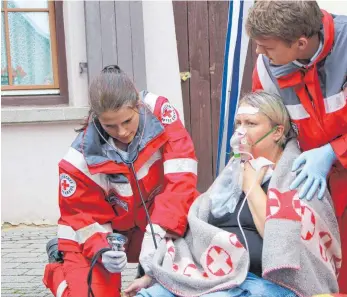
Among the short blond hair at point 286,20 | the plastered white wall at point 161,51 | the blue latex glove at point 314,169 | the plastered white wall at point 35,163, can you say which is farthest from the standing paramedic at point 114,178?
the plastered white wall at point 35,163

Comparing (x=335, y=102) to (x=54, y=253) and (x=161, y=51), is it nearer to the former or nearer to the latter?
(x=54, y=253)

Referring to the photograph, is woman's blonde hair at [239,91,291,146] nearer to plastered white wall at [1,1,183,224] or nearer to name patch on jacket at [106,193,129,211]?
name patch on jacket at [106,193,129,211]

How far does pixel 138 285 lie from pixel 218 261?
0.33 metres

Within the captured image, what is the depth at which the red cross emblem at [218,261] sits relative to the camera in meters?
2.39

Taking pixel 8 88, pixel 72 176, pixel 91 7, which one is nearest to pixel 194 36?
pixel 91 7

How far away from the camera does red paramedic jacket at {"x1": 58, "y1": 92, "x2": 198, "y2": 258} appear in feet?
8.96

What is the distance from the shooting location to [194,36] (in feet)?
18.4

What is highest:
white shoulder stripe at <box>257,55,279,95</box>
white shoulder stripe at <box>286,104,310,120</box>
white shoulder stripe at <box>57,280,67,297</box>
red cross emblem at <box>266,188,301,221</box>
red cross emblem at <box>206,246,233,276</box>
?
white shoulder stripe at <box>257,55,279,95</box>

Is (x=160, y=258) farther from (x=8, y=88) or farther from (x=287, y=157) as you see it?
(x=8, y=88)

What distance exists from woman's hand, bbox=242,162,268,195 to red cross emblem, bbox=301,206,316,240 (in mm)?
212

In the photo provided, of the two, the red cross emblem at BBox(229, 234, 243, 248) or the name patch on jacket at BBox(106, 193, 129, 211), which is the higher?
the name patch on jacket at BBox(106, 193, 129, 211)

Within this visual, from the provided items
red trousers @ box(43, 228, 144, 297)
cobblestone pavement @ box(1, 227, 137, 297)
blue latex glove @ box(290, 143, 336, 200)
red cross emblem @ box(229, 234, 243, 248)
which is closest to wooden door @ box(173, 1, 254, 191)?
cobblestone pavement @ box(1, 227, 137, 297)

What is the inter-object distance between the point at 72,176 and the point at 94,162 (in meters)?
0.14

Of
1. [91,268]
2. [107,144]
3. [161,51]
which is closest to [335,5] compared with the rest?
[161,51]
